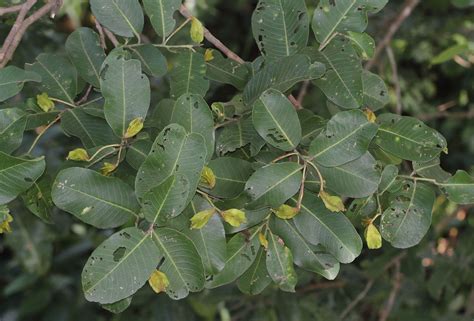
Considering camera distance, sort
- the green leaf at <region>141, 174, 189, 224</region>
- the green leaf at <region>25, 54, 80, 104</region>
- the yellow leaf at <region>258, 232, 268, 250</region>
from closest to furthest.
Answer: the green leaf at <region>141, 174, 189, 224</region>, the yellow leaf at <region>258, 232, 268, 250</region>, the green leaf at <region>25, 54, 80, 104</region>

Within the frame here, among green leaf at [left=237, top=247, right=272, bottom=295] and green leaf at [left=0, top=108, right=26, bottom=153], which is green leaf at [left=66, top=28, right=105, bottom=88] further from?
green leaf at [left=237, top=247, right=272, bottom=295]

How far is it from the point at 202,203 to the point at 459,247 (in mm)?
1186

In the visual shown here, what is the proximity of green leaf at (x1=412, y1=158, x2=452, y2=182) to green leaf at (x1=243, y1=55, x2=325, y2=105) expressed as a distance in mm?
174

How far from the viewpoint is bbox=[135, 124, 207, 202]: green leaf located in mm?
730

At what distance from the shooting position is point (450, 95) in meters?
2.68

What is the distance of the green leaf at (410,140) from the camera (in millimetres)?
833

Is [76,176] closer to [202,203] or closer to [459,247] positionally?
[202,203]

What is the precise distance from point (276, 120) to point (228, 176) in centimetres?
8

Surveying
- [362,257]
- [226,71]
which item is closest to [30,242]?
[362,257]

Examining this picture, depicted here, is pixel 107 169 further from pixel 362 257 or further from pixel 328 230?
pixel 362 257

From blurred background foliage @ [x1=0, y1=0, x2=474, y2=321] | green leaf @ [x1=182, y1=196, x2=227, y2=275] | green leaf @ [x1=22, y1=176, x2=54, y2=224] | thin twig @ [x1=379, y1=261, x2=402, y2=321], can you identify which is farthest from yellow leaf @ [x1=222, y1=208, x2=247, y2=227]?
thin twig @ [x1=379, y1=261, x2=402, y2=321]

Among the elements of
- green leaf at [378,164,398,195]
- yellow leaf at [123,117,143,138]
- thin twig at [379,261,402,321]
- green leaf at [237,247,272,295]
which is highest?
yellow leaf at [123,117,143,138]

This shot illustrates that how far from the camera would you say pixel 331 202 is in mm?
783

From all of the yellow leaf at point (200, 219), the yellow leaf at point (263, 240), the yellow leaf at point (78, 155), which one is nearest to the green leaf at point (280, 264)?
the yellow leaf at point (263, 240)
